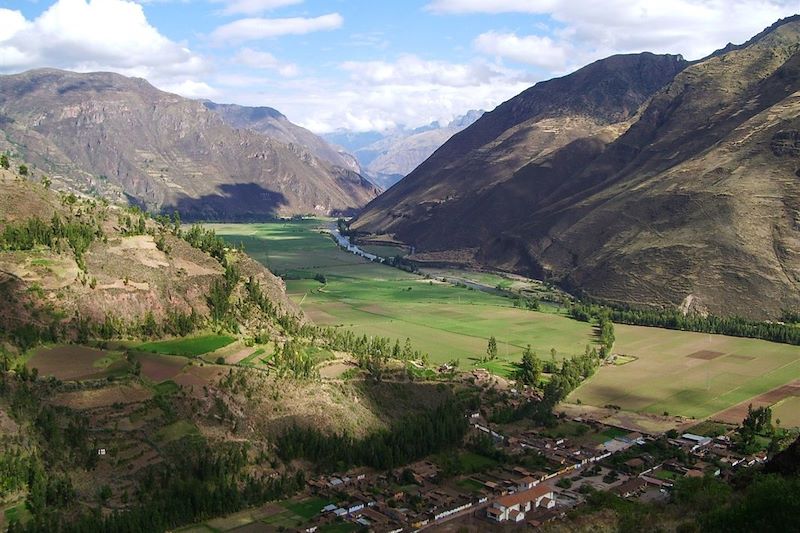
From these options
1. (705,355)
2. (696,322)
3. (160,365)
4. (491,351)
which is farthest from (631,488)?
(696,322)

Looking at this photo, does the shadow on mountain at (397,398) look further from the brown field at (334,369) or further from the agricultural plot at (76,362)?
the agricultural plot at (76,362)

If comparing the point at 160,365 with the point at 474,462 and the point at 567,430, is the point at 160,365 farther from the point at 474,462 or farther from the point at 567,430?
the point at 567,430

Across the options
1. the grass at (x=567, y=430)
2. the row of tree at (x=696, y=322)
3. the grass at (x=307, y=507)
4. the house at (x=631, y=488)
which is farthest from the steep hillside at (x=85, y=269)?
the row of tree at (x=696, y=322)

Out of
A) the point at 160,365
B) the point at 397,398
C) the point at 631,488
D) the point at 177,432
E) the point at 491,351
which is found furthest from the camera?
the point at 491,351

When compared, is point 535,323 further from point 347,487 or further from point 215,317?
point 347,487

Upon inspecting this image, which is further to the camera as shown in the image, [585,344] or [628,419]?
[585,344]

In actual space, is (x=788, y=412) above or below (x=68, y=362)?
below
